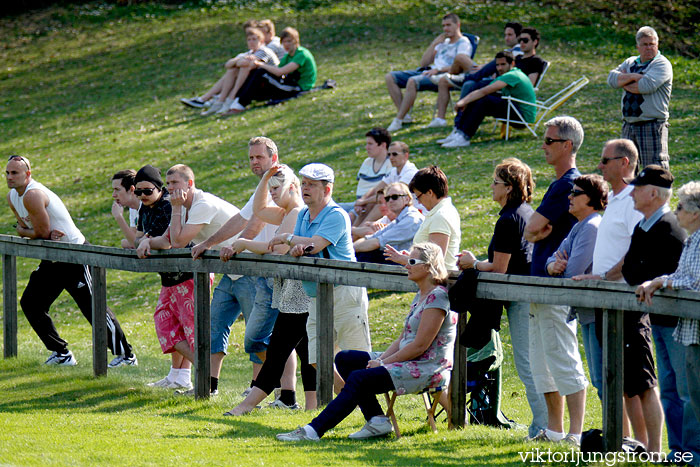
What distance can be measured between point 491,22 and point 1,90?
1373cm

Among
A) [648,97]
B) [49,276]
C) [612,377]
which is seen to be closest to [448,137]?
[648,97]

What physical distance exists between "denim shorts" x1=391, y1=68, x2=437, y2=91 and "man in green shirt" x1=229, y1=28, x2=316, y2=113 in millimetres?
2829

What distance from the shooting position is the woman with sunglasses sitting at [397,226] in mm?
9477

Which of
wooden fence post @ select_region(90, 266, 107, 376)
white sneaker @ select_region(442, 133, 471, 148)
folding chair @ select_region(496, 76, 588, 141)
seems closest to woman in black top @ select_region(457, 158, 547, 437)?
wooden fence post @ select_region(90, 266, 107, 376)

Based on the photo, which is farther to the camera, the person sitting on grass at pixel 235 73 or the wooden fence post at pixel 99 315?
the person sitting on grass at pixel 235 73

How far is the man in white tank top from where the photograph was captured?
941 cm

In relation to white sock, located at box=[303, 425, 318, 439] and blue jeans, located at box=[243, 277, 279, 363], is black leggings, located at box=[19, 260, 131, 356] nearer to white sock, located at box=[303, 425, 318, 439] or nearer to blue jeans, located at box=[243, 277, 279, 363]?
blue jeans, located at box=[243, 277, 279, 363]

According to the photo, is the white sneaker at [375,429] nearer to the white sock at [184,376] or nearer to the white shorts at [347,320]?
the white shorts at [347,320]

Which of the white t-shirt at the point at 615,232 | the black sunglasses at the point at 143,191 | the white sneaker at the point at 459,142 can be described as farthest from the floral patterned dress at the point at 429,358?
the white sneaker at the point at 459,142

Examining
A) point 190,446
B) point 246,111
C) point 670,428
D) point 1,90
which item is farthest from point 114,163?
point 670,428

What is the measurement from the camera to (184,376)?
843 centimetres

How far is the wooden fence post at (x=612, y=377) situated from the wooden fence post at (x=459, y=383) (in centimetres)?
123

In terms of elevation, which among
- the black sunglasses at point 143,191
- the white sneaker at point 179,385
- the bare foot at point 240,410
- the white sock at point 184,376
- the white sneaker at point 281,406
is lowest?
the white sneaker at point 179,385

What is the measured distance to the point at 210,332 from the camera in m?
8.00
